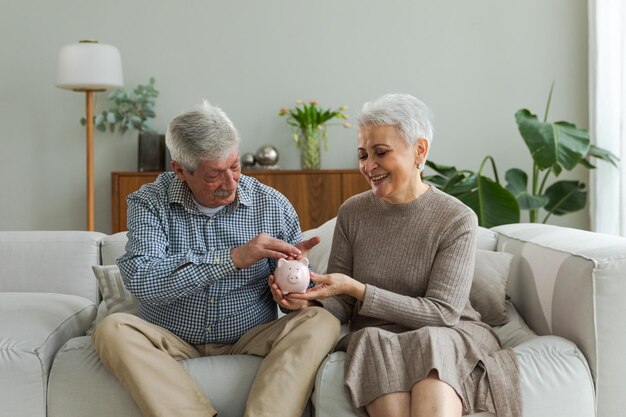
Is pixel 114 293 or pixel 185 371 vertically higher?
pixel 114 293

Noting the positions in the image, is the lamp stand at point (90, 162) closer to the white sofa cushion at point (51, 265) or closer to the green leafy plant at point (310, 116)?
the green leafy plant at point (310, 116)

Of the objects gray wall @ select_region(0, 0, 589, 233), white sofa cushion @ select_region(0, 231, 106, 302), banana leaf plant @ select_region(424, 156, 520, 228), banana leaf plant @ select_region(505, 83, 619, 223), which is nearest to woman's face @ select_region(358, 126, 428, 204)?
white sofa cushion @ select_region(0, 231, 106, 302)

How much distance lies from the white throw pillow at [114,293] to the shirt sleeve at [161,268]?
0.50 m

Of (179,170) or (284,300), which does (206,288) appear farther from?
(179,170)

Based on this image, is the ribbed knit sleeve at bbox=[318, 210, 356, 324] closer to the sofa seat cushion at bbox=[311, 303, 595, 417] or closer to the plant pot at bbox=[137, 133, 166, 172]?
the sofa seat cushion at bbox=[311, 303, 595, 417]

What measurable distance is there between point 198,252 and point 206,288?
11 centimetres

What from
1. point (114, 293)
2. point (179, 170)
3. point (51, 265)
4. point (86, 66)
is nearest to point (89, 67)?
point (86, 66)

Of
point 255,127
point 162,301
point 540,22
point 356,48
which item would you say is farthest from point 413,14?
point 162,301

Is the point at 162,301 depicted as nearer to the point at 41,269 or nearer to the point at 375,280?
the point at 375,280

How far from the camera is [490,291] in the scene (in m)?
2.51

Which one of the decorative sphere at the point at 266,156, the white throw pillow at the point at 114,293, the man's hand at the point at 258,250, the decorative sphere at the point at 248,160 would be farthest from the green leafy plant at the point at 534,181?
the man's hand at the point at 258,250

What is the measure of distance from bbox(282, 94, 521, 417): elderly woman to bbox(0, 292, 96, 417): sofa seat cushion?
749mm

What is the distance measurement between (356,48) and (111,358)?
317 cm

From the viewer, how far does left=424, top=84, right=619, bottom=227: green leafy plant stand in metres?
3.96
